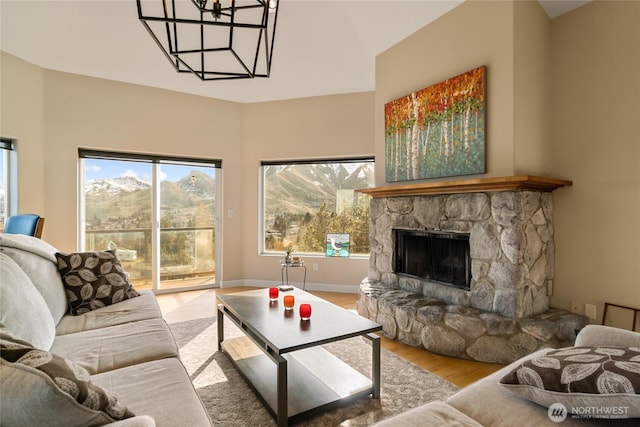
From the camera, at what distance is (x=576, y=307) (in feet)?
9.39

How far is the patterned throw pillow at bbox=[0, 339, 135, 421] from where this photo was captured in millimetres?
793

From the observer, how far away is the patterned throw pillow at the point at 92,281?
232 centimetres

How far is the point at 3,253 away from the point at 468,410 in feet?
8.21

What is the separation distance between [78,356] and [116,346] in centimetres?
16

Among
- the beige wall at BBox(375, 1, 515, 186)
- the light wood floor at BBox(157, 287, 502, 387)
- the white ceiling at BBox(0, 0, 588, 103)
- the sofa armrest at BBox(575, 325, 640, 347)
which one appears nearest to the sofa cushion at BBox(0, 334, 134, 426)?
the sofa armrest at BBox(575, 325, 640, 347)

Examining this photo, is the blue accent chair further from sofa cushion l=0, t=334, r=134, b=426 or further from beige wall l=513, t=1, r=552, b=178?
beige wall l=513, t=1, r=552, b=178

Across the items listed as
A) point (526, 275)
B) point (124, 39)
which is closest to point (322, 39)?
point (124, 39)

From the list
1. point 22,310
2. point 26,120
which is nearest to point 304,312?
point 22,310

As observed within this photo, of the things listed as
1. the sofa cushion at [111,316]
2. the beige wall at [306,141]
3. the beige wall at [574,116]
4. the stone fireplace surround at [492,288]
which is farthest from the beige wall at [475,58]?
the sofa cushion at [111,316]

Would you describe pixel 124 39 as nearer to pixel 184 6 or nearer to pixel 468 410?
pixel 184 6

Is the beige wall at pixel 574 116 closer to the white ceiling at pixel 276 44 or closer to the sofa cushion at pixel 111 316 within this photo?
the white ceiling at pixel 276 44

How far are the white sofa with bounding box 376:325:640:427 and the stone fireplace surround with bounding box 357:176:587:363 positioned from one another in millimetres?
1247

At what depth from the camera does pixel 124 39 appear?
384 cm

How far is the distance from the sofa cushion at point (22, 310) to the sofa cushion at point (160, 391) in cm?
39
